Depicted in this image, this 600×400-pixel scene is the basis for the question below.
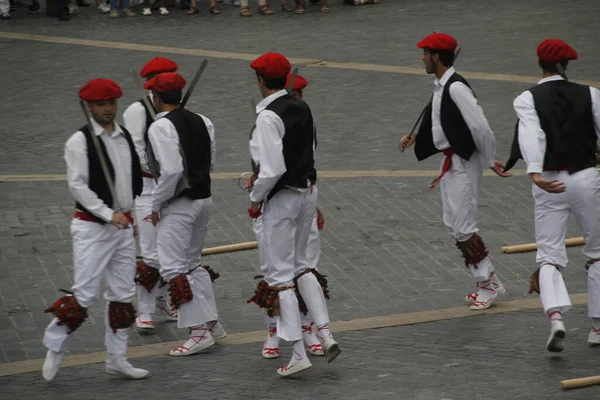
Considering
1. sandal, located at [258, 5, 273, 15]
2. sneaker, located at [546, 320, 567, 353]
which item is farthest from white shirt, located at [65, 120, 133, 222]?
sandal, located at [258, 5, 273, 15]

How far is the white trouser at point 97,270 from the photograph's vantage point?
7.87 metres

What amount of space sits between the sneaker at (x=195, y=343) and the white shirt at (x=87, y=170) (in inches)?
42.5

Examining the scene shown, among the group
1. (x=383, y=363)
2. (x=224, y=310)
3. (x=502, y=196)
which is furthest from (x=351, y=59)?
(x=383, y=363)

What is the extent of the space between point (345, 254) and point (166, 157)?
2.81 m

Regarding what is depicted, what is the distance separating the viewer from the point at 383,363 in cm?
811

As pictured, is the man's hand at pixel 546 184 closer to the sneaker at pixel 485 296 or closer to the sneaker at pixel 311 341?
the sneaker at pixel 485 296

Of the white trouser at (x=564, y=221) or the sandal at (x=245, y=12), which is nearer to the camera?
the white trouser at (x=564, y=221)

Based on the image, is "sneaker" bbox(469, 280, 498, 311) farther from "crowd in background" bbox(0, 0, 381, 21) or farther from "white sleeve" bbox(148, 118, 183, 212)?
"crowd in background" bbox(0, 0, 381, 21)

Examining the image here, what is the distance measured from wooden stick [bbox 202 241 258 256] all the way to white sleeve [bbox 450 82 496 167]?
256 centimetres

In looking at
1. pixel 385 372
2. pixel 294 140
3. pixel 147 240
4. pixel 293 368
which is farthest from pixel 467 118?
pixel 147 240

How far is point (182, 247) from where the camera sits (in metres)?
8.52

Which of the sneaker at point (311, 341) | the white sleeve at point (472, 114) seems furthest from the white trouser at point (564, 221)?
the sneaker at point (311, 341)

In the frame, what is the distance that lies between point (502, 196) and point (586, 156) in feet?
13.1

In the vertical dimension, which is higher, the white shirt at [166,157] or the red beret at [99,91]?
the red beret at [99,91]
